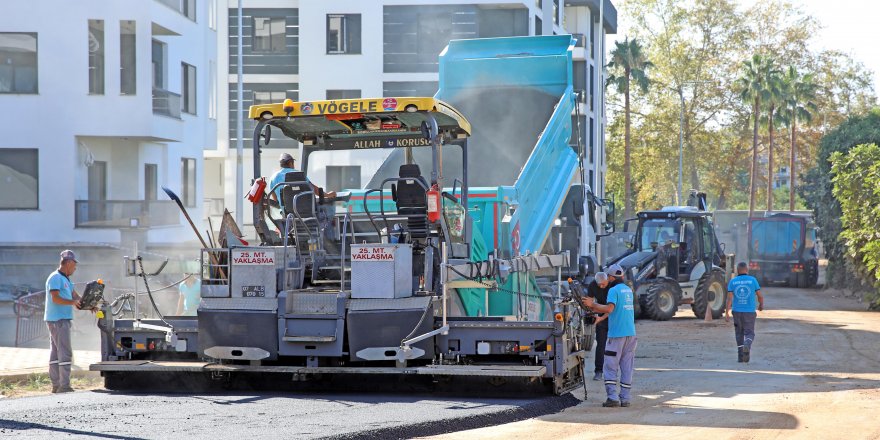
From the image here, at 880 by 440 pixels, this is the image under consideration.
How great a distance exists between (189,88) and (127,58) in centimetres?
450

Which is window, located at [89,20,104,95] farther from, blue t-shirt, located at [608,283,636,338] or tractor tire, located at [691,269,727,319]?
blue t-shirt, located at [608,283,636,338]

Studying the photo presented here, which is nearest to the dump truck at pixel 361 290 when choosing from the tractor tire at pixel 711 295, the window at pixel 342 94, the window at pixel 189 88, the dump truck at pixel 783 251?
the tractor tire at pixel 711 295

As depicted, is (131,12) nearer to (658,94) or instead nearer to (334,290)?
(334,290)

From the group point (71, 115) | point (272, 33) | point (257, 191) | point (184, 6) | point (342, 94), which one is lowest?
point (257, 191)

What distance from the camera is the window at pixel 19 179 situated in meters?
28.3

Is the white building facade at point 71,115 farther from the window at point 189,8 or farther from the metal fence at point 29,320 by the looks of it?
the metal fence at point 29,320

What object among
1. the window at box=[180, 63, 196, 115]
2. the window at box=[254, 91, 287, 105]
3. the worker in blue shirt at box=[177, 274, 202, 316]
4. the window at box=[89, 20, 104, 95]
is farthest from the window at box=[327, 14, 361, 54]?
the worker in blue shirt at box=[177, 274, 202, 316]

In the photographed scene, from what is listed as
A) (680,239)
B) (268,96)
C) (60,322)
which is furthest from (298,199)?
(268,96)

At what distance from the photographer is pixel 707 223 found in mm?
27547

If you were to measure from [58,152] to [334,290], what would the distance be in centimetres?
1829

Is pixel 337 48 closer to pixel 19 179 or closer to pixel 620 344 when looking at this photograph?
pixel 19 179

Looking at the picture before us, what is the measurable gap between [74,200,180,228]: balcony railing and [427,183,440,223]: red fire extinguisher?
18171mm

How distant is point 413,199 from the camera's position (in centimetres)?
1219

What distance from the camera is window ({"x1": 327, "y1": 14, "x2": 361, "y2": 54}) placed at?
41781mm
